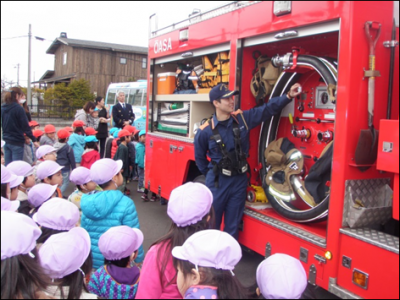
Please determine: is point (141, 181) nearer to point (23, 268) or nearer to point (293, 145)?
point (293, 145)

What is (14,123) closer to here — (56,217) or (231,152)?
(231,152)

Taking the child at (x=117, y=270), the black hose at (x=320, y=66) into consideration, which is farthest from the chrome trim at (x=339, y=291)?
the black hose at (x=320, y=66)

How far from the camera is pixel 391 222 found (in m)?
3.19

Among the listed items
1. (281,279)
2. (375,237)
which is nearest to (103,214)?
(281,279)

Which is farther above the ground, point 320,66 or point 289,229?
point 320,66

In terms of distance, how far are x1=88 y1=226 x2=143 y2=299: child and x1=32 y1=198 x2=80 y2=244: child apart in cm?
26

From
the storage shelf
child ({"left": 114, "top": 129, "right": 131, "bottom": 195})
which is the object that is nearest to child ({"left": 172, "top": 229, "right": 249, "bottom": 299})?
the storage shelf

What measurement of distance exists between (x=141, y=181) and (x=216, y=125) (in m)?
4.03

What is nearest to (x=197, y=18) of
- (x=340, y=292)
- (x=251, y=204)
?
(x=251, y=204)

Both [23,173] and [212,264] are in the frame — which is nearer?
[212,264]

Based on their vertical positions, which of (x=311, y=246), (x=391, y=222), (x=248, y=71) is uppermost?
(x=248, y=71)

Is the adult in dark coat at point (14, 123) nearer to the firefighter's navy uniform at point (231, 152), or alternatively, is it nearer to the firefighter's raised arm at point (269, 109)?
the firefighter's navy uniform at point (231, 152)

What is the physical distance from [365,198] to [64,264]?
229 cm

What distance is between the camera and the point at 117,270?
2.44 metres
